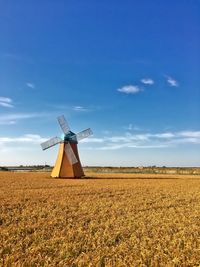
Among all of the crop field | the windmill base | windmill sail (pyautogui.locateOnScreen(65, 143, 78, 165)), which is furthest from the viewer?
the windmill base

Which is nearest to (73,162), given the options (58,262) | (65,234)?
(65,234)

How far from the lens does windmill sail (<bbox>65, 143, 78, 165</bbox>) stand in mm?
45497

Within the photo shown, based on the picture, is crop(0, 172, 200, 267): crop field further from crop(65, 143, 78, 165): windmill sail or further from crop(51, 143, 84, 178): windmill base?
crop(51, 143, 84, 178): windmill base

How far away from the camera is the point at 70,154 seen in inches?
1790

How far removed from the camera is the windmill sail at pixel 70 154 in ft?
149

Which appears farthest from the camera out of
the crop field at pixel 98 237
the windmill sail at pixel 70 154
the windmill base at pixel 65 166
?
the windmill base at pixel 65 166

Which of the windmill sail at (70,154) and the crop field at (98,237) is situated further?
the windmill sail at (70,154)

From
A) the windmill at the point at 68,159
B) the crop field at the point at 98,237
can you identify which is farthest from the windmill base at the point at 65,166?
the crop field at the point at 98,237

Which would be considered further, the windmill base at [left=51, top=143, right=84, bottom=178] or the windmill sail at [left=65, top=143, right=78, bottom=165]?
the windmill base at [left=51, top=143, right=84, bottom=178]

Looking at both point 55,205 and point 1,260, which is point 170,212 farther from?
point 1,260

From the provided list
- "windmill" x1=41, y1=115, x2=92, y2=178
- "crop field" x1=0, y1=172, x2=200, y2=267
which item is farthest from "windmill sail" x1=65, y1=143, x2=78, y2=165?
"crop field" x1=0, y1=172, x2=200, y2=267

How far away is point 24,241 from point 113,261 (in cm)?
298

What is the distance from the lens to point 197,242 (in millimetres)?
9312

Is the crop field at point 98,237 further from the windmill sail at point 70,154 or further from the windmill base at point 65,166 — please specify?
the windmill base at point 65,166
